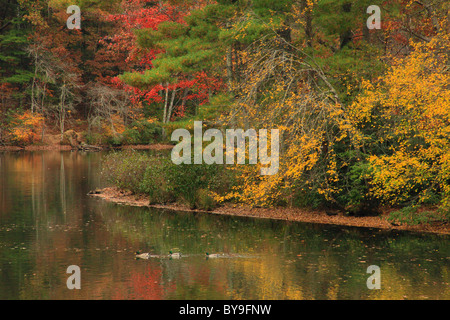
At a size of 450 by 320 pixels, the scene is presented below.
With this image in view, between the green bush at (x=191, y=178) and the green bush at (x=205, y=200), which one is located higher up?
the green bush at (x=191, y=178)

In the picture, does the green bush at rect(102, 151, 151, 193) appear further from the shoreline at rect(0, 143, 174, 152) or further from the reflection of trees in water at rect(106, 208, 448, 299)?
Result: the shoreline at rect(0, 143, 174, 152)

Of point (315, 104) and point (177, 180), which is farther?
point (177, 180)

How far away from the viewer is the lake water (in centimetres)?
934

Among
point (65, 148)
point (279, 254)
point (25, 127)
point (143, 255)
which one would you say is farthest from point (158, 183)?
point (65, 148)

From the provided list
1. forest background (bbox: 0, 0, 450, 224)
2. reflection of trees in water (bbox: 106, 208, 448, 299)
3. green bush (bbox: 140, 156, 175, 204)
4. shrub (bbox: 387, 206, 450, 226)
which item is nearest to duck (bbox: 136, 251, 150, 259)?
reflection of trees in water (bbox: 106, 208, 448, 299)

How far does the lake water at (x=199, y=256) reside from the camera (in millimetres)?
9336

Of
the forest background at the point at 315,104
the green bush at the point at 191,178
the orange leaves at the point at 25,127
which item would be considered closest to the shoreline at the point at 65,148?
the orange leaves at the point at 25,127

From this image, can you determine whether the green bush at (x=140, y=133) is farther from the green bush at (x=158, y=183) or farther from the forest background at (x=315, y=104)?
the green bush at (x=158, y=183)

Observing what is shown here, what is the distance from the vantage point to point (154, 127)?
46.0m

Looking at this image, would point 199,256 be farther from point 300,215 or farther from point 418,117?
point 418,117

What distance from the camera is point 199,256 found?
39.0 ft

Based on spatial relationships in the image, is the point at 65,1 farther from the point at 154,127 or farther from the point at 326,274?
the point at 326,274

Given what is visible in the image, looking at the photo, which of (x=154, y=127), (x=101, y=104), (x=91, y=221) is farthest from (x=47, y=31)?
(x=91, y=221)

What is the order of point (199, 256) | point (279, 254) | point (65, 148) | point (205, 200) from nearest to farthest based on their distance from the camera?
point (199, 256) < point (279, 254) < point (205, 200) < point (65, 148)
